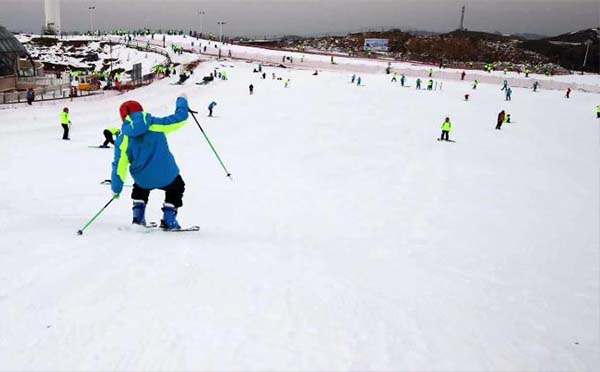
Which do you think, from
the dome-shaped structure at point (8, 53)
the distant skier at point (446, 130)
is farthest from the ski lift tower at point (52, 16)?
the distant skier at point (446, 130)

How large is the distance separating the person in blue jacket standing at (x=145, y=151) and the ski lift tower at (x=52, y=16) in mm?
88277

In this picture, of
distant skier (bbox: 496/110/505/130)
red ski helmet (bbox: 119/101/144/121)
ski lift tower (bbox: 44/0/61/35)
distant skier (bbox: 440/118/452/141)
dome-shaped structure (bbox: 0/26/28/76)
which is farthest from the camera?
ski lift tower (bbox: 44/0/61/35)

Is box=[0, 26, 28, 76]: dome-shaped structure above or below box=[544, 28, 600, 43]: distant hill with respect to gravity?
below

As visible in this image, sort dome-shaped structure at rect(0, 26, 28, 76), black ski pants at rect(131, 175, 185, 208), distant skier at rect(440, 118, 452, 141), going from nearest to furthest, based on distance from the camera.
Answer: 1. black ski pants at rect(131, 175, 185, 208)
2. distant skier at rect(440, 118, 452, 141)
3. dome-shaped structure at rect(0, 26, 28, 76)

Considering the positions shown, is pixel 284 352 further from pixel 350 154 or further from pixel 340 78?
pixel 340 78

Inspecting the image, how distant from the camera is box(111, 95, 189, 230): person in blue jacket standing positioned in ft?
14.2

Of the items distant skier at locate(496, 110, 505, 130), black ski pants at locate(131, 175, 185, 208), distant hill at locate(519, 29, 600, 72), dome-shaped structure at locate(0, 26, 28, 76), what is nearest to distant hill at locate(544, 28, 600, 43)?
distant hill at locate(519, 29, 600, 72)

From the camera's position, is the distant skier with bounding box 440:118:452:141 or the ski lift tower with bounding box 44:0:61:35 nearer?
→ the distant skier with bounding box 440:118:452:141

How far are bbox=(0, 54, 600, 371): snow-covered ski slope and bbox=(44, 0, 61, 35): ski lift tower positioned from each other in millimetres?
73903

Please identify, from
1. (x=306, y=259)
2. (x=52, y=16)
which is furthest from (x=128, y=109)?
(x=52, y=16)

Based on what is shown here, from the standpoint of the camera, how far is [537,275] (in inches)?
266

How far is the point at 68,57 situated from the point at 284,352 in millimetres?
73290

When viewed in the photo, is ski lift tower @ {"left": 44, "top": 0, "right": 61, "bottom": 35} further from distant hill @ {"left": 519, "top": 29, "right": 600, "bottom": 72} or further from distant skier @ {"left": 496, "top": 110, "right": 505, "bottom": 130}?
distant hill @ {"left": 519, "top": 29, "right": 600, "bottom": 72}

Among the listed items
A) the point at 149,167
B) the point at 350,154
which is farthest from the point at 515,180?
the point at 149,167
